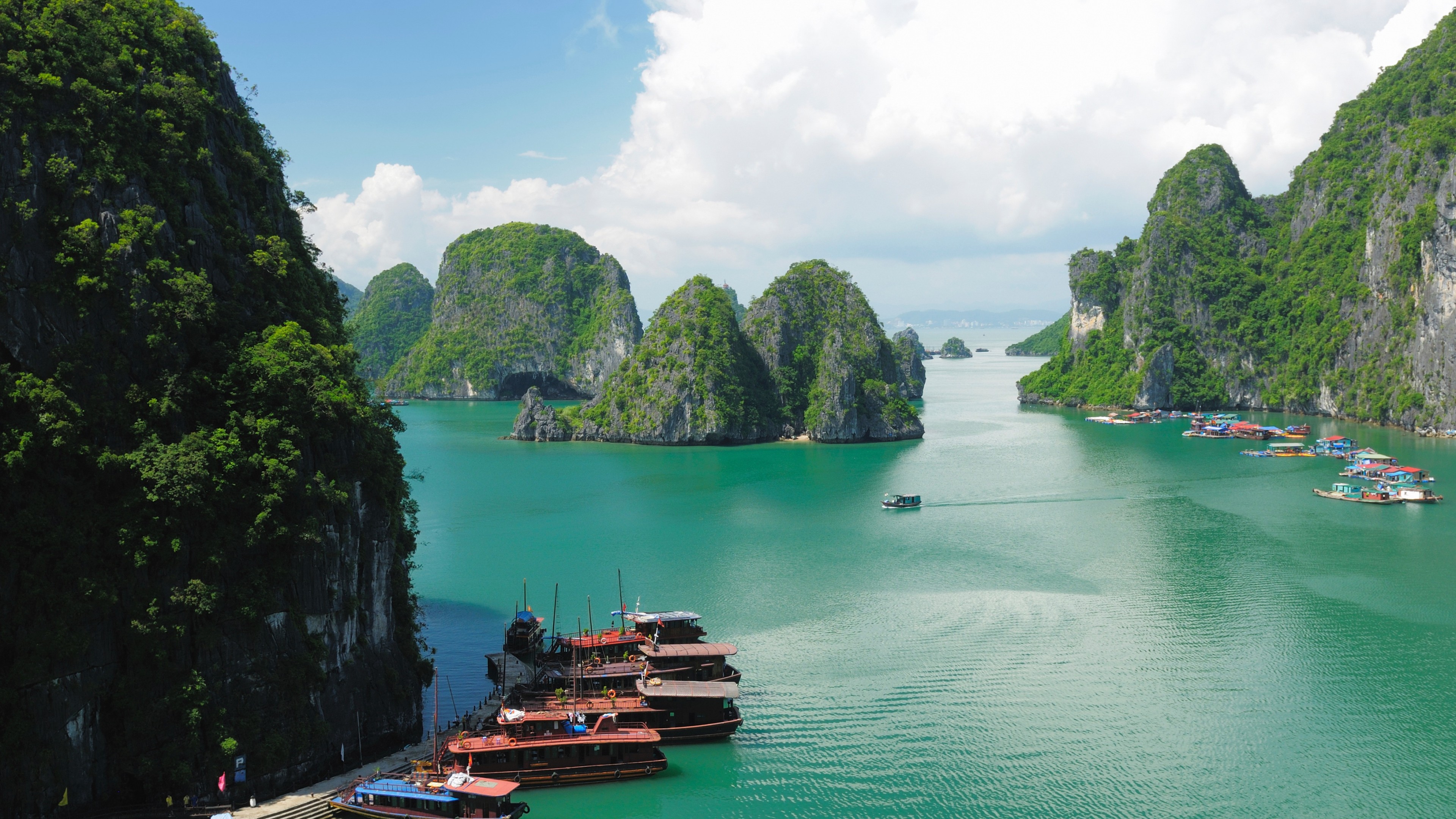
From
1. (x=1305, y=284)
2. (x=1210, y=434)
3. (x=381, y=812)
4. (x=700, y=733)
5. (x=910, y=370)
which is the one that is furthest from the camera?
(x=910, y=370)

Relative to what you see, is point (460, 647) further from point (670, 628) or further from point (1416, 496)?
point (1416, 496)

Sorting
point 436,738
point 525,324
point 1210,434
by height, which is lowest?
point 436,738

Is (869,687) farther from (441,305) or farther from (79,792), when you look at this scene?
(441,305)

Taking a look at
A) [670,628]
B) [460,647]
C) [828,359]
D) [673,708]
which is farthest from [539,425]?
[673,708]

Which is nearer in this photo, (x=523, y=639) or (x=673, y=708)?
(x=673, y=708)

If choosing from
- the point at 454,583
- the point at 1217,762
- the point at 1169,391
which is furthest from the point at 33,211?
the point at 1169,391

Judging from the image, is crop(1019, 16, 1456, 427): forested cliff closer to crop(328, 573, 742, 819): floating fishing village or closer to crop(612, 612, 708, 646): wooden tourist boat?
crop(612, 612, 708, 646): wooden tourist boat
